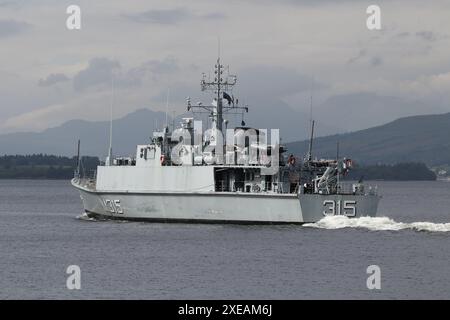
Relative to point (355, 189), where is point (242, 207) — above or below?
below

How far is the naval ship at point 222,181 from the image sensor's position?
51.8 metres

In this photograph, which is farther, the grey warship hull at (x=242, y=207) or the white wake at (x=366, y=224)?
the white wake at (x=366, y=224)

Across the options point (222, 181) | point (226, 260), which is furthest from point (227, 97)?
point (226, 260)

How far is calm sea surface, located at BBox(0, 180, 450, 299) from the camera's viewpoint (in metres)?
35.7

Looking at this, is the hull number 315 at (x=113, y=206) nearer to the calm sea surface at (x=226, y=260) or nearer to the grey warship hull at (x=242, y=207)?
the grey warship hull at (x=242, y=207)

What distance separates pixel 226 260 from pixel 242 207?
31.8 ft

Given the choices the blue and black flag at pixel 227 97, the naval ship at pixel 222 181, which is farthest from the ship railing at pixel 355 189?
the blue and black flag at pixel 227 97

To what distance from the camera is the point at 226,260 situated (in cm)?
4266

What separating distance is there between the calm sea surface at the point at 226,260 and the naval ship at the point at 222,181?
75 centimetres

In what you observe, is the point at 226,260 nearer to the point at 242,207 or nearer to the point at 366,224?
the point at 242,207

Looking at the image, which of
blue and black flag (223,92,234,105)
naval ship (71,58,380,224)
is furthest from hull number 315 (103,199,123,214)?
blue and black flag (223,92,234,105)
